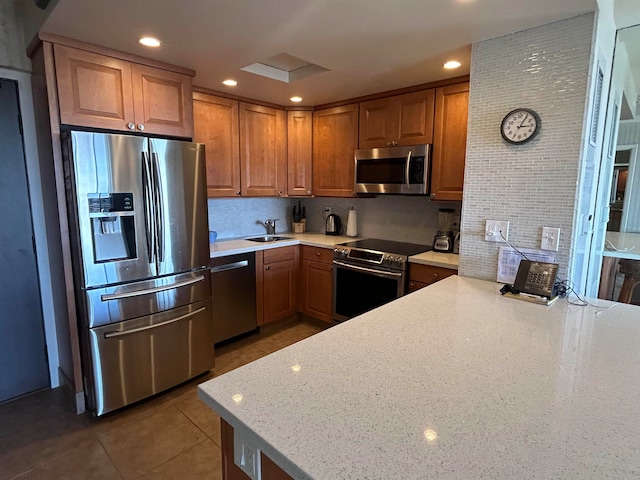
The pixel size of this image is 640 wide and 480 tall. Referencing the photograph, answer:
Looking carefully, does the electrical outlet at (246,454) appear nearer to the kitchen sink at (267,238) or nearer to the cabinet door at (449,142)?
the cabinet door at (449,142)

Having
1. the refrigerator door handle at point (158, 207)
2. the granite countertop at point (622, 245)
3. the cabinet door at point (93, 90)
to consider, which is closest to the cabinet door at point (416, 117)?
the granite countertop at point (622, 245)

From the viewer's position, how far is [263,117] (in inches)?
134

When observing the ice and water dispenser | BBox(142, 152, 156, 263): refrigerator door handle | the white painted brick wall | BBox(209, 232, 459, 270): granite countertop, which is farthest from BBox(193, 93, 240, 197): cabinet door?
the white painted brick wall

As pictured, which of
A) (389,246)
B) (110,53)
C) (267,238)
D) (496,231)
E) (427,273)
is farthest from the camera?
(267,238)

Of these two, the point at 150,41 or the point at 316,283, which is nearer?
the point at 150,41

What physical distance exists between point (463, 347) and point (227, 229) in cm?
279

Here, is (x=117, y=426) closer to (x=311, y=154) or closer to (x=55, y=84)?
(x=55, y=84)

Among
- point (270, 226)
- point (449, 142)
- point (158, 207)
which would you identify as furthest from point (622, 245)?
point (158, 207)

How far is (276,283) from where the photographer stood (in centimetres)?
336

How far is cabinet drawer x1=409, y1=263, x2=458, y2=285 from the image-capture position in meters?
2.53

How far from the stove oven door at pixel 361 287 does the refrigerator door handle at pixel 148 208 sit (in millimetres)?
1538

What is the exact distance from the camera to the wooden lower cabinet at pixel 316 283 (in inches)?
130

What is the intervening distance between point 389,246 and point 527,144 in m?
1.54

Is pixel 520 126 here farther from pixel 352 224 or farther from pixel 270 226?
pixel 270 226
